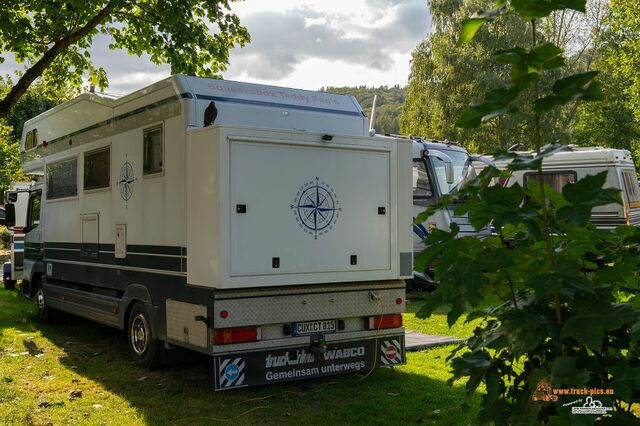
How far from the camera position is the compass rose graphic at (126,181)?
736 centimetres

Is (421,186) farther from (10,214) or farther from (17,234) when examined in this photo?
(17,234)

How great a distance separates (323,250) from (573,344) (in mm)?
4008

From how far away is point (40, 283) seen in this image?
11.0 meters

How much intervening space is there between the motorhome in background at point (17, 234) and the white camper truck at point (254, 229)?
14.3 feet

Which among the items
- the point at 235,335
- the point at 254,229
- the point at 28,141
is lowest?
the point at 235,335

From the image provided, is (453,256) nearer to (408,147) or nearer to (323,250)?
(323,250)

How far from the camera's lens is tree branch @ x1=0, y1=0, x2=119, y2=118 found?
857cm

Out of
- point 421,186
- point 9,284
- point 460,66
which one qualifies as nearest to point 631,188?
point 421,186

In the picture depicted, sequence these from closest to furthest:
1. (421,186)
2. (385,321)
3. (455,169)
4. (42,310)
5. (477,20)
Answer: (477,20)
(385,321)
(42,310)
(421,186)
(455,169)

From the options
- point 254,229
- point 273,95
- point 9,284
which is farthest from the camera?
point 9,284

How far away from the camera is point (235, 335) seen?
229 inches

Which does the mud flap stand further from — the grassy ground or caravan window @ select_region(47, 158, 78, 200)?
caravan window @ select_region(47, 158, 78, 200)

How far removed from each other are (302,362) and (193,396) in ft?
3.61

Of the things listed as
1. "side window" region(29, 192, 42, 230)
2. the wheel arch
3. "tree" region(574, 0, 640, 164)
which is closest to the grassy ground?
the wheel arch
